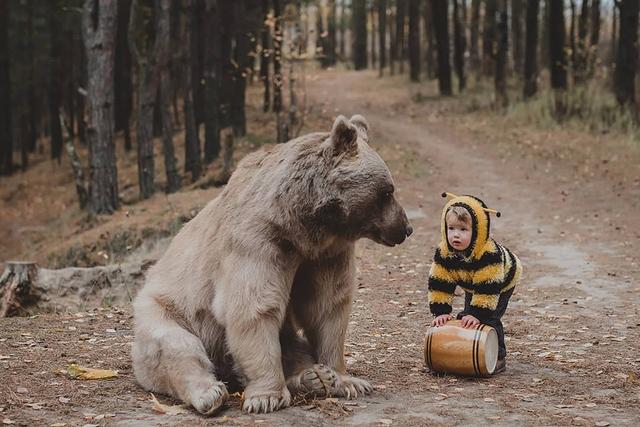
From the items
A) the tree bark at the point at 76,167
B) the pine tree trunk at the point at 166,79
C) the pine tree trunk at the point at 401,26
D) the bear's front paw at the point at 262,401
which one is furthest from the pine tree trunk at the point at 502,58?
the bear's front paw at the point at 262,401

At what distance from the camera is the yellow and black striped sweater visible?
19.0ft

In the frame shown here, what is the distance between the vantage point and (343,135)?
5.00 m

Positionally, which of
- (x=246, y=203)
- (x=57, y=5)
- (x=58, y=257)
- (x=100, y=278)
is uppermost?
(x=57, y=5)

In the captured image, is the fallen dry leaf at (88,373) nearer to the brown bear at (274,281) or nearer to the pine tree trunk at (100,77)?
the brown bear at (274,281)

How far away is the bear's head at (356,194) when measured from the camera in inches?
195

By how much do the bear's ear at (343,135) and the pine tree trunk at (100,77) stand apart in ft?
44.6

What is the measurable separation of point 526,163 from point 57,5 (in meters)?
16.3

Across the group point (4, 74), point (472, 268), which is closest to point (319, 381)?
point (472, 268)

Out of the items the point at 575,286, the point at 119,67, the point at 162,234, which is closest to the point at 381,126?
the point at 119,67

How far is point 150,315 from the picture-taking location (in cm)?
547

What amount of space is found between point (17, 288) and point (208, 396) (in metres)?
5.79

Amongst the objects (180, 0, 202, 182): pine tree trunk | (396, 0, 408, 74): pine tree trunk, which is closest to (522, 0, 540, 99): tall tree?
(180, 0, 202, 182): pine tree trunk

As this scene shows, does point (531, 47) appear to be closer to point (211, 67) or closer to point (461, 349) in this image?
point (211, 67)

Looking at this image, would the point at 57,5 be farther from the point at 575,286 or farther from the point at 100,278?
the point at 575,286
